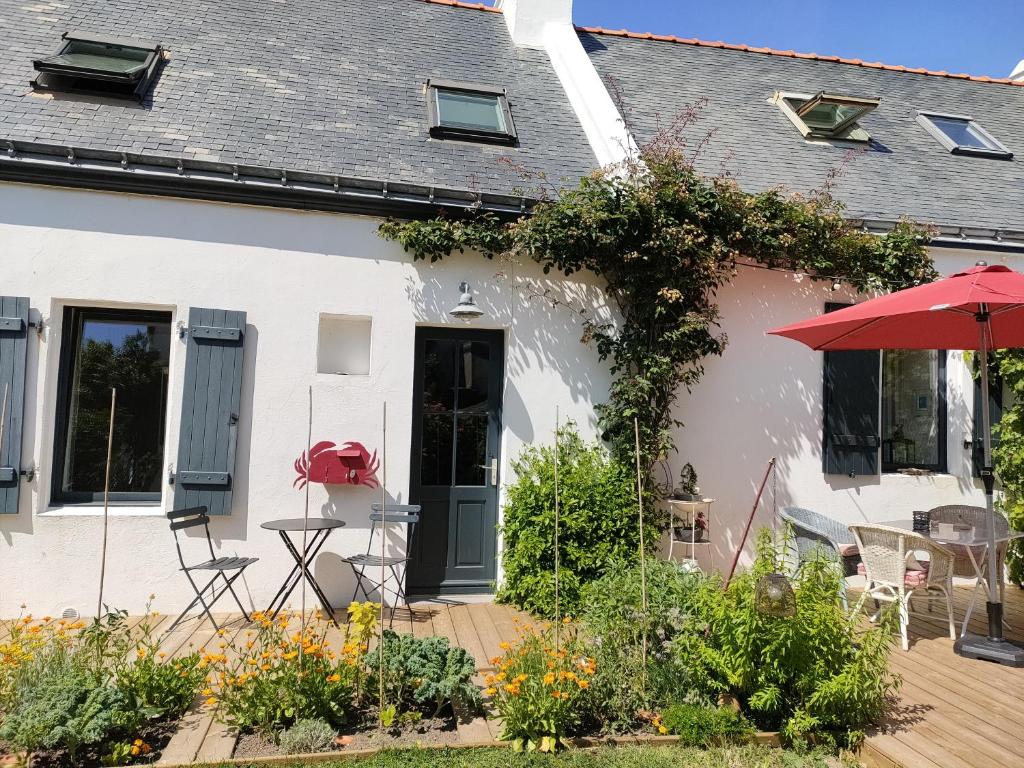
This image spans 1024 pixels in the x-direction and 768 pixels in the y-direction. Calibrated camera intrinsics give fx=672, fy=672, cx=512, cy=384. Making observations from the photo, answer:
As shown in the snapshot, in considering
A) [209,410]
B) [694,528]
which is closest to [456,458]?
[209,410]

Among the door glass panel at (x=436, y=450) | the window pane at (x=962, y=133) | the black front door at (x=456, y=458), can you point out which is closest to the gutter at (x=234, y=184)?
the black front door at (x=456, y=458)

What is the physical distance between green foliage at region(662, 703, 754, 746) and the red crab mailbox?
2.87 metres

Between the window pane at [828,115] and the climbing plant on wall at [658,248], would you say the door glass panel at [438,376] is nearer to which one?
the climbing plant on wall at [658,248]

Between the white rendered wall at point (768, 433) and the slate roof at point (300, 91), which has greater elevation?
the slate roof at point (300, 91)

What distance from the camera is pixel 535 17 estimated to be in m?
8.33

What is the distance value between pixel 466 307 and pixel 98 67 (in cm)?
386

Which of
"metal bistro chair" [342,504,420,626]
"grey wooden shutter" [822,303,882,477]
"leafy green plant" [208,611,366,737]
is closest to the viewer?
"leafy green plant" [208,611,366,737]

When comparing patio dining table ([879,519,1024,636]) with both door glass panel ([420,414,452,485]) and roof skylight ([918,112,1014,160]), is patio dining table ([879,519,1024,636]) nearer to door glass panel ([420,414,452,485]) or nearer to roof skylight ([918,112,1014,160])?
door glass panel ([420,414,452,485])

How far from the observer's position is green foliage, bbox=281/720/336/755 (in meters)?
3.04

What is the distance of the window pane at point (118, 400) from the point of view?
5105 mm

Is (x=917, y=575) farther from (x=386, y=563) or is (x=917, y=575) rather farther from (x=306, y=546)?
(x=306, y=546)

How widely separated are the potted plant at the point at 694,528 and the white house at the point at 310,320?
14.2 inches

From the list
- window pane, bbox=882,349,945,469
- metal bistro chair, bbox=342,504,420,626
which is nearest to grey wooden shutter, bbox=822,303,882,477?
window pane, bbox=882,349,945,469

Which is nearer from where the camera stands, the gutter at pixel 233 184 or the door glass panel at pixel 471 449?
the gutter at pixel 233 184
